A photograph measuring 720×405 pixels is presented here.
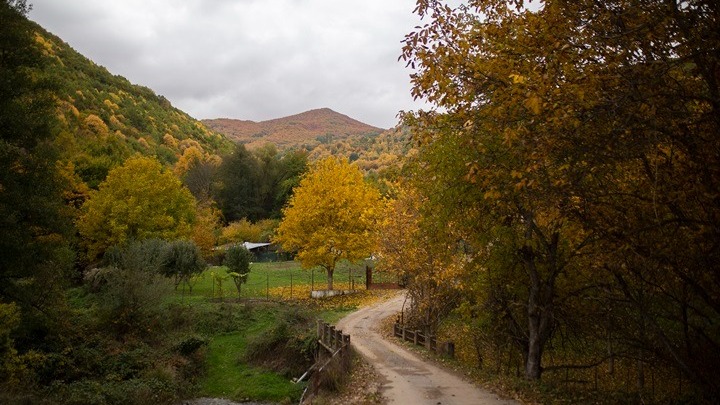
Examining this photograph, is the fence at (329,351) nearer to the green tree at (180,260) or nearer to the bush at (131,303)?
the bush at (131,303)

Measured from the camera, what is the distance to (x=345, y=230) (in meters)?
31.1

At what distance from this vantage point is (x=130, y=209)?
35406mm

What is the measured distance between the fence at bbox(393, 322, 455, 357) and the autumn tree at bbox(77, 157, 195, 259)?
20.4m

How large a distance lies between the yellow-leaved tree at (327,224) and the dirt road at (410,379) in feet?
29.0

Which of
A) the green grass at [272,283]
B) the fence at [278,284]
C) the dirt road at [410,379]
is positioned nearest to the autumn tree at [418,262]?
the dirt road at [410,379]

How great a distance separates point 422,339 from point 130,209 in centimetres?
2513

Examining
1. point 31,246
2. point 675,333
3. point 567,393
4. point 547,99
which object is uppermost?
point 547,99

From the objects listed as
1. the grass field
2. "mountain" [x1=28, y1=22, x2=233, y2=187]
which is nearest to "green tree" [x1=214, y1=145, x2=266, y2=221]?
"mountain" [x1=28, y1=22, x2=233, y2=187]

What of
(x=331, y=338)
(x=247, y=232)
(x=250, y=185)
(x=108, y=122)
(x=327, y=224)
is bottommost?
(x=331, y=338)

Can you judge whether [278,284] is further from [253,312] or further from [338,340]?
[338,340]

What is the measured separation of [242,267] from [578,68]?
2752 cm

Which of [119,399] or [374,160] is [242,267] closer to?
[119,399]

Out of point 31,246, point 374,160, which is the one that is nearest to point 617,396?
point 31,246

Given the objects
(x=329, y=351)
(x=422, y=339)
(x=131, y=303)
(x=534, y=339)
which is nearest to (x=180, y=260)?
(x=131, y=303)
